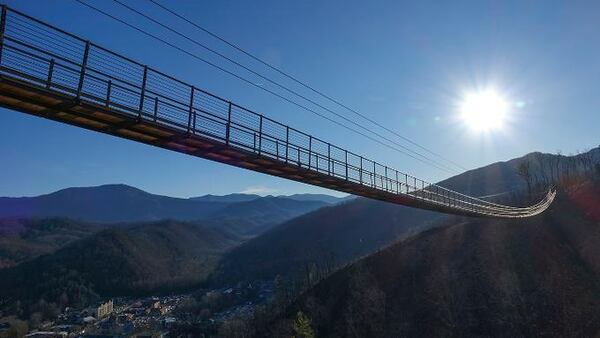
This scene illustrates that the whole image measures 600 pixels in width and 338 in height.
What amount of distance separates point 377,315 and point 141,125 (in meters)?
61.9

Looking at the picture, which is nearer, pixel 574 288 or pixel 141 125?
pixel 141 125

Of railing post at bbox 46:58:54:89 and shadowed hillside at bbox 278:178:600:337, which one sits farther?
shadowed hillside at bbox 278:178:600:337

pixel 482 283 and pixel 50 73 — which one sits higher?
pixel 50 73

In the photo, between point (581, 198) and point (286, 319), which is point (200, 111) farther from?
point (581, 198)

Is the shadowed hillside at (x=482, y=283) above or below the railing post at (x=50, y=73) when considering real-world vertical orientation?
below

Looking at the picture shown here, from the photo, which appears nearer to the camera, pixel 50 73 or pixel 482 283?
pixel 50 73

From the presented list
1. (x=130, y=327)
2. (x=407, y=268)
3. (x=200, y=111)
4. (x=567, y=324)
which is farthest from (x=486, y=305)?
(x=130, y=327)

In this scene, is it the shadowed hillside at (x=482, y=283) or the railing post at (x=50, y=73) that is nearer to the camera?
the railing post at (x=50, y=73)

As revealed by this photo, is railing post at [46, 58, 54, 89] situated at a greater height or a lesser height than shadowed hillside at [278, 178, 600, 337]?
greater

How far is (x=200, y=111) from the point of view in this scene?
17922 millimetres

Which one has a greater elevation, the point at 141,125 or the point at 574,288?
the point at 141,125

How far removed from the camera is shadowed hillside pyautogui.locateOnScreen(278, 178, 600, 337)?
5453 cm

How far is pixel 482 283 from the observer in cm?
6462

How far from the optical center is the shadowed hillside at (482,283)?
5453 centimetres
